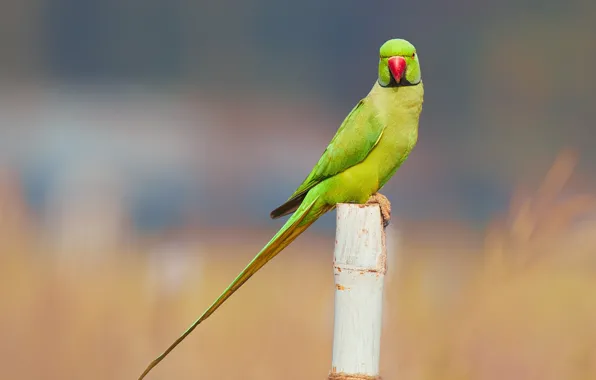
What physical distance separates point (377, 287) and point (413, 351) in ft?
4.94

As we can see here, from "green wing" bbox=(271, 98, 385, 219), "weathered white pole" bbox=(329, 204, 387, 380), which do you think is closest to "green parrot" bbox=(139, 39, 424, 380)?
"green wing" bbox=(271, 98, 385, 219)

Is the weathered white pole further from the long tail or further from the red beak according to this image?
the red beak

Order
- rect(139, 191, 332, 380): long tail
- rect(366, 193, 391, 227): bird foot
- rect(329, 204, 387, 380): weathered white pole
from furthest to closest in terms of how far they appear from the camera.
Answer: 1. rect(366, 193, 391, 227): bird foot
2. rect(139, 191, 332, 380): long tail
3. rect(329, 204, 387, 380): weathered white pole

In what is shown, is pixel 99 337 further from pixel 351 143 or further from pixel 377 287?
pixel 377 287

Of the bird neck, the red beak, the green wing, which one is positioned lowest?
the green wing

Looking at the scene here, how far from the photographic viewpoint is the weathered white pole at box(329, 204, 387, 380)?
195 centimetres

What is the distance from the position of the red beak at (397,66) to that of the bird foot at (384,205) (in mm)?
431

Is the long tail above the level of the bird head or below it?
below

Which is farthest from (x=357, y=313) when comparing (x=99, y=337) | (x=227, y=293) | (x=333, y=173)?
(x=99, y=337)

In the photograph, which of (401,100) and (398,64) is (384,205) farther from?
(398,64)

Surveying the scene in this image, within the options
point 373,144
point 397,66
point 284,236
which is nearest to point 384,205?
point 373,144

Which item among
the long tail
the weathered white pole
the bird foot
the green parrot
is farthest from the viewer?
the green parrot

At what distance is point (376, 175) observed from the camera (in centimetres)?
258

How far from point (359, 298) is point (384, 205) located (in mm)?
585
